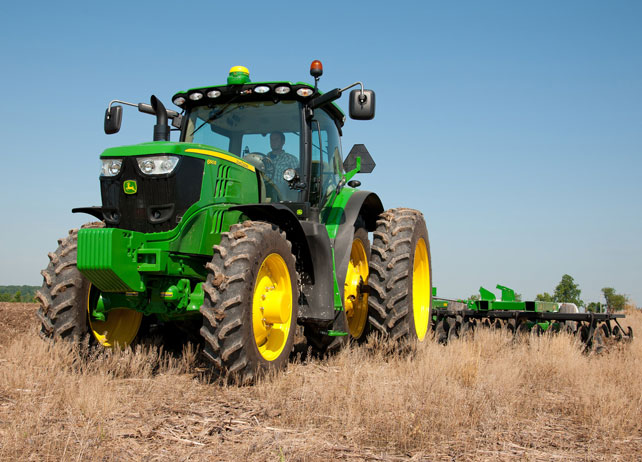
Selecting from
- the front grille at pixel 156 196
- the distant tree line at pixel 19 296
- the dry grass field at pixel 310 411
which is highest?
the front grille at pixel 156 196

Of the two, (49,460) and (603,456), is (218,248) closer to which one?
(49,460)

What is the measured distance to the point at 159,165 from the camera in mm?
5051

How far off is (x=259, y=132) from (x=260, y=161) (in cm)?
32

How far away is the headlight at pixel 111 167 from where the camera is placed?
16.9 ft

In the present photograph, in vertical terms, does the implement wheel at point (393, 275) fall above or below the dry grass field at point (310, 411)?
above

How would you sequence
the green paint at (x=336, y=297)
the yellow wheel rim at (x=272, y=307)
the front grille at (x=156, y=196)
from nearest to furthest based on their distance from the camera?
1. the yellow wheel rim at (x=272, y=307)
2. the front grille at (x=156, y=196)
3. the green paint at (x=336, y=297)

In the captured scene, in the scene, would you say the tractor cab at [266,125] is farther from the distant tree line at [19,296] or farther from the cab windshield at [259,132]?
the distant tree line at [19,296]

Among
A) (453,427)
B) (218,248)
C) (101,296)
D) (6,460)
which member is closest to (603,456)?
(453,427)

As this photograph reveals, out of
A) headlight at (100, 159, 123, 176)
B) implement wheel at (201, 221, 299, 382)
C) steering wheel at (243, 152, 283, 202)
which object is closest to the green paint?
implement wheel at (201, 221, 299, 382)

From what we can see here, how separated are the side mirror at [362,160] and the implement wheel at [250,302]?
226 cm

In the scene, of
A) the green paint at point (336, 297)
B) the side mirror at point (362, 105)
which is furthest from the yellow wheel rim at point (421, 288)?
the side mirror at point (362, 105)

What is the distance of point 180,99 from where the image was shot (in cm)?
639

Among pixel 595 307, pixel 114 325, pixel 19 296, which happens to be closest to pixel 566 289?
pixel 595 307

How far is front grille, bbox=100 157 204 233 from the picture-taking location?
503cm
